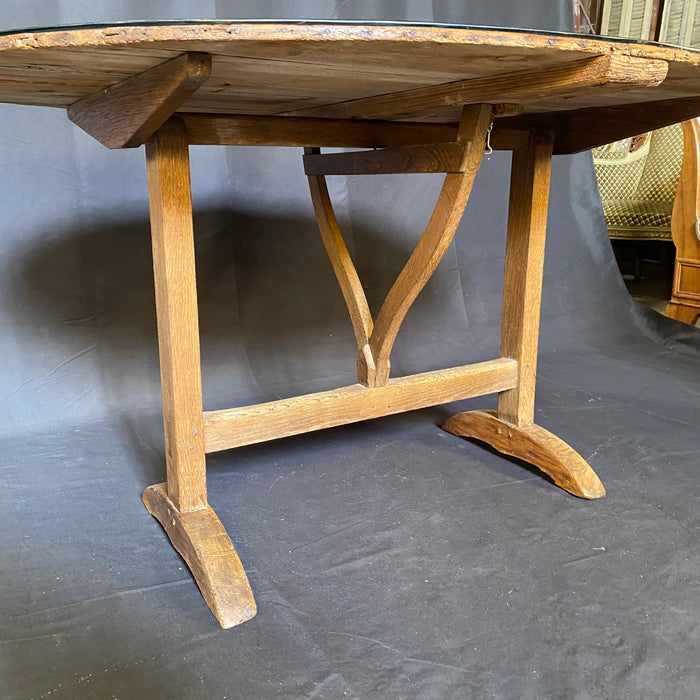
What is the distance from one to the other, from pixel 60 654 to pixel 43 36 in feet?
3.09

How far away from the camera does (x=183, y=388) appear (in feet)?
4.66

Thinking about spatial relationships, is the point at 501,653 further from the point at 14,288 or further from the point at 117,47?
the point at 14,288

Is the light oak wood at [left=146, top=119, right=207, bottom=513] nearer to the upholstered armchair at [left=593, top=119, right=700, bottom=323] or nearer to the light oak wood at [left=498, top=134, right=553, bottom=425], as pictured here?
the light oak wood at [left=498, top=134, right=553, bottom=425]

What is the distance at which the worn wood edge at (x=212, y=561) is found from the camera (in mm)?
1273

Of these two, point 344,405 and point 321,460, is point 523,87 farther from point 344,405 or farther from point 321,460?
point 321,460

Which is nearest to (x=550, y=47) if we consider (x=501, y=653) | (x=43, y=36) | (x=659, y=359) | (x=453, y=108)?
(x=453, y=108)

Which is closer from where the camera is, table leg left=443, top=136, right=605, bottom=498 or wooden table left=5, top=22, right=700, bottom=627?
wooden table left=5, top=22, right=700, bottom=627

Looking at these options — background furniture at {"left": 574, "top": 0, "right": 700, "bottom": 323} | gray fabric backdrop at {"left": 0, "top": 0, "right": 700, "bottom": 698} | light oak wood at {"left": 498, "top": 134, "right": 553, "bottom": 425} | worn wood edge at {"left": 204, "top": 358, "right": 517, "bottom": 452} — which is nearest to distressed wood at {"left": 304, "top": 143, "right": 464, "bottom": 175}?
light oak wood at {"left": 498, "top": 134, "right": 553, "bottom": 425}

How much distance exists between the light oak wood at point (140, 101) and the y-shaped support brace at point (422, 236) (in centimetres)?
55

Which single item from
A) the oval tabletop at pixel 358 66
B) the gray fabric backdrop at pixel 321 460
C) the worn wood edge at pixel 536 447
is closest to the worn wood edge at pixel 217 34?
the oval tabletop at pixel 358 66

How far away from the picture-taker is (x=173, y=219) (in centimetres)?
132

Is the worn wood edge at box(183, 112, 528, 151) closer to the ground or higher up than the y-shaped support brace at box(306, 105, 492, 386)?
higher up

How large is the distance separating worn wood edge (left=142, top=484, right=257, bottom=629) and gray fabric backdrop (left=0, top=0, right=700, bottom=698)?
0.03 meters

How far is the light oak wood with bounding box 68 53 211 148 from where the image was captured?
95 cm
